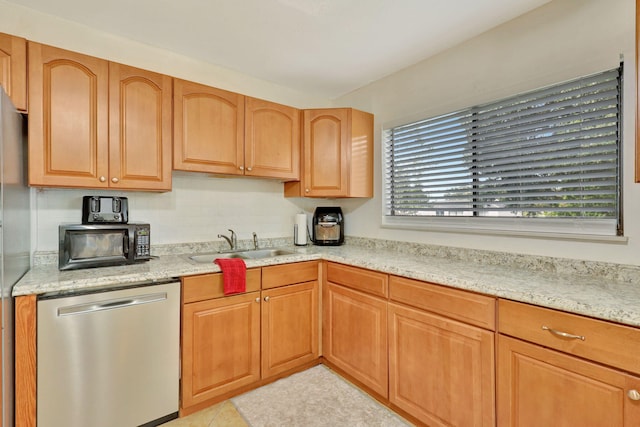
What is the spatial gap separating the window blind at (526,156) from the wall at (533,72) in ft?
0.19

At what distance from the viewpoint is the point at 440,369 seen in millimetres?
1644

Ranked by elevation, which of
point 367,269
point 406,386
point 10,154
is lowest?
point 406,386

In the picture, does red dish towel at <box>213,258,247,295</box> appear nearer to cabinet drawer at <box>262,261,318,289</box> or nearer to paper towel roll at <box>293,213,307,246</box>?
cabinet drawer at <box>262,261,318,289</box>

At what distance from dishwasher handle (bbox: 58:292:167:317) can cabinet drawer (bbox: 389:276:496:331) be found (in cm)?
137

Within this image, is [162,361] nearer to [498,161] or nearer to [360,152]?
[360,152]

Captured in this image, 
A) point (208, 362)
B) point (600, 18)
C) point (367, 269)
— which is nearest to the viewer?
point (600, 18)

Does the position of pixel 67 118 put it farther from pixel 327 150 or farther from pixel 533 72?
pixel 533 72

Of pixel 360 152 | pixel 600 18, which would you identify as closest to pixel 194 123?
pixel 360 152

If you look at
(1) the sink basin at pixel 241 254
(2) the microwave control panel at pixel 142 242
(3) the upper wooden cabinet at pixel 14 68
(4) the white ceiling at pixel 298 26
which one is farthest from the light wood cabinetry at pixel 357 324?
(3) the upper wooden cabinet at pixel 14 68

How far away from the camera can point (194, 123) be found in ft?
7.13

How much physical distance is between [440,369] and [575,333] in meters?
0.68

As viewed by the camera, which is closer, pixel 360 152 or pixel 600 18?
pixel 600 18

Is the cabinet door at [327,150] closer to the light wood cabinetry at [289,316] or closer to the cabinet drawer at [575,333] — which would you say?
the light wood cabinetry at [289,316]

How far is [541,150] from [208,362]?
2.36 m
